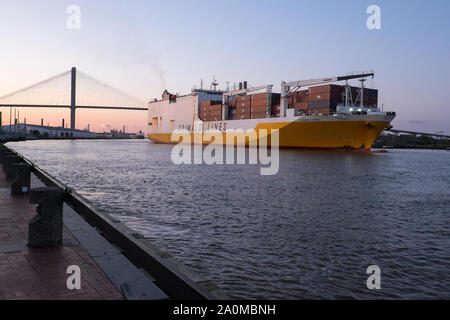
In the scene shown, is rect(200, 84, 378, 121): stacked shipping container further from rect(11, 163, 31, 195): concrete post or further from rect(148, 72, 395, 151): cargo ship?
rect(11, 163, 31, 195): concrete post

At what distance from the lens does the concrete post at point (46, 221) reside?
4.90 m

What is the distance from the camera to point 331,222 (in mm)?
8891

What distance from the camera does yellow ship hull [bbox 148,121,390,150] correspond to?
144ft

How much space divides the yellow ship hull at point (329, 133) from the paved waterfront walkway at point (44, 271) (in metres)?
41.6

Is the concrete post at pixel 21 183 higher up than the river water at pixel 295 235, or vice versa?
the concrete post at pixel 21 183

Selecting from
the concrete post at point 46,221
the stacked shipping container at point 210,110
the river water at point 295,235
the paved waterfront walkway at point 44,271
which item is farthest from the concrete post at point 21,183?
the stacked shipping container at point 210,110

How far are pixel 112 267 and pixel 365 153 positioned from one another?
4907 cm

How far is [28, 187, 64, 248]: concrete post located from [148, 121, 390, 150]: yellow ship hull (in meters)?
41.5

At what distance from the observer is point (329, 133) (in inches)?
1774

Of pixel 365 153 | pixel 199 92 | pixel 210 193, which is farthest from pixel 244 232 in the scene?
pixel 199 92

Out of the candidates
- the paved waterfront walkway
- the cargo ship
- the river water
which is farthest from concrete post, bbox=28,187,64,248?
the cargo ship

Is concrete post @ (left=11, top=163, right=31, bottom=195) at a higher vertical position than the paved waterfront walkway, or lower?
higher

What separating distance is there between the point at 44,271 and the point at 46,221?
98 centimetres

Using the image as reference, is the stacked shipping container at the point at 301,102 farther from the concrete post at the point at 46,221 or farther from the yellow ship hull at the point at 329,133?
the concrete post at the point at 46,221
